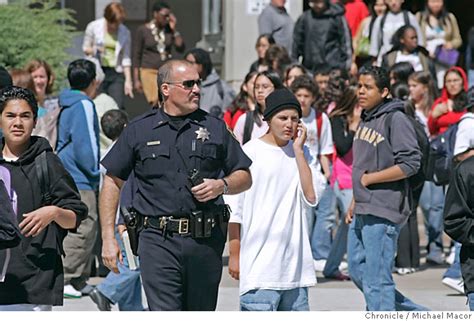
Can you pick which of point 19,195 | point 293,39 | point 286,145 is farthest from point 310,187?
point 293,39

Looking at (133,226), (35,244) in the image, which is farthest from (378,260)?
(35,244)

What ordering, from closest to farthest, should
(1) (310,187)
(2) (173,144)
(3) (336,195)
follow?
(2) (173,144)
(1) (310,187)
(3) (336,195)

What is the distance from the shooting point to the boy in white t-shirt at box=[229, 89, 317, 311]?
7395mm

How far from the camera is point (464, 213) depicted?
6535 millimetres

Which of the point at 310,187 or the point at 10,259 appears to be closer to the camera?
the point at 10,259

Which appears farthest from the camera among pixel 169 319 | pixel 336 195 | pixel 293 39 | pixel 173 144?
pixel 293 39

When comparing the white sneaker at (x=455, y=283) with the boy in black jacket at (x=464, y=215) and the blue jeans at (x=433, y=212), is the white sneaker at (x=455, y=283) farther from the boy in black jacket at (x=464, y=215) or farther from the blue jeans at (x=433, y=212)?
the boy in black jacket at (x=464, y=215)

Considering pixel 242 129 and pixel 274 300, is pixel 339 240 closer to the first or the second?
pixel 242 129

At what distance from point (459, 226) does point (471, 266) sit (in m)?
0.23

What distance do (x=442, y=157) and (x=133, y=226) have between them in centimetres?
502

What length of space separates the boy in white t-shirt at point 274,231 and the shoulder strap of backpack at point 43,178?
57.9 inches

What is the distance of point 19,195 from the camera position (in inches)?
247

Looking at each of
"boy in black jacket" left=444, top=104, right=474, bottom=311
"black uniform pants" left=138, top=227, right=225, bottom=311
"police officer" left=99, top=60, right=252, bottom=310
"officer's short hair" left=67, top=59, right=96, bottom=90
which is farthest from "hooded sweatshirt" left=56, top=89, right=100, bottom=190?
"boy in black jacket" left=444, top=104, right=474, bottom=311

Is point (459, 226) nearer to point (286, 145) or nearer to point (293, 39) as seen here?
point (286, 145)
